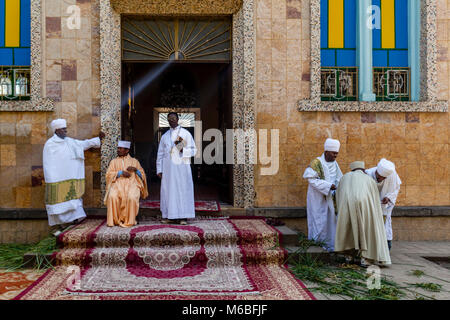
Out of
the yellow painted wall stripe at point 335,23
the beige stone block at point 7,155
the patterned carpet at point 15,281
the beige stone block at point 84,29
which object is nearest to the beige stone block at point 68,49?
the beige stone block at point 84,29

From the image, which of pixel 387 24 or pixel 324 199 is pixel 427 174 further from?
pixel 387 24

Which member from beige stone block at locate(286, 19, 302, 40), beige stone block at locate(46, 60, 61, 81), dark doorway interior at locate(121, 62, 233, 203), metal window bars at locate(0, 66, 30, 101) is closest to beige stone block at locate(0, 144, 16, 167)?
metal window bars at locate(0, 66, 30, 101)

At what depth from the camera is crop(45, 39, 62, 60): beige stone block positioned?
21.3 feet

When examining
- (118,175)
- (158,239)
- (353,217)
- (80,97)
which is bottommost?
(158,239)

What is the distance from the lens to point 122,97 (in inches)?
273

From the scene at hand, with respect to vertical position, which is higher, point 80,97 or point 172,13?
point 172,13

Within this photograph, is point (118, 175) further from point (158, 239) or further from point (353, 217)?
point (353, 217)

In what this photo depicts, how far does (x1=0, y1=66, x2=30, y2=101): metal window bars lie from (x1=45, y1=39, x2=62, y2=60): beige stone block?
509mm

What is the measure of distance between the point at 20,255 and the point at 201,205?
3050mm

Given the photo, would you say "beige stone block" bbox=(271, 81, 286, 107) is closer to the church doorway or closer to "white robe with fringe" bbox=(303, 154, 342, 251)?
the church doorway

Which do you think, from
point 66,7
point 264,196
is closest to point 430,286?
point 264,196
